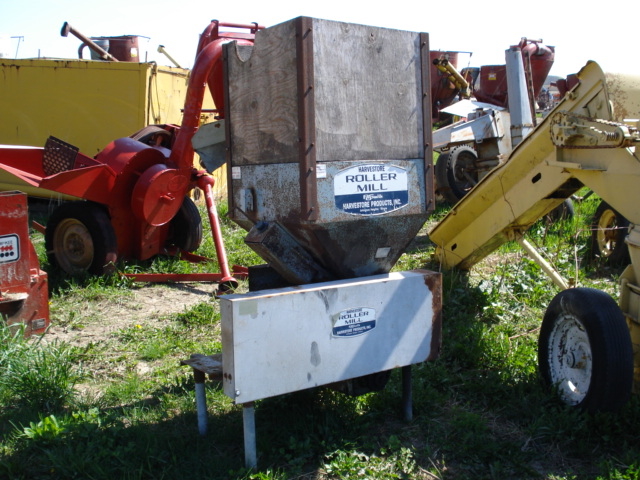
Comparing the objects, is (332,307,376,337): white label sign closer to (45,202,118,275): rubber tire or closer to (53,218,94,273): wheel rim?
(45,202,118,275): rubber tire

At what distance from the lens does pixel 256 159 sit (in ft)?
11.6

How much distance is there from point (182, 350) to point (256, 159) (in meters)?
1.96

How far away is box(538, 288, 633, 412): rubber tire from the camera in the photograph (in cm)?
359

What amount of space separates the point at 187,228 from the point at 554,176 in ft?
13.1

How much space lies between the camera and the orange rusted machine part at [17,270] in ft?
15.8

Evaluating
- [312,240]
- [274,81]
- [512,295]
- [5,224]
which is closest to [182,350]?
[5,224]

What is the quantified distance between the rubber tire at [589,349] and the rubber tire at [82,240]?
4.06 m

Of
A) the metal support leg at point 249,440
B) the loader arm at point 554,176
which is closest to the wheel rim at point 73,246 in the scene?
the loader arm at point 554,176

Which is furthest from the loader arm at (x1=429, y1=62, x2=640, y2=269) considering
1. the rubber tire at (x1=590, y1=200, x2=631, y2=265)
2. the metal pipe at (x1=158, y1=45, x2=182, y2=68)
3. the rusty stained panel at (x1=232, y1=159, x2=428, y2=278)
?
the metal pipe at (x1=158, y1=45, x2=182, y2=68)

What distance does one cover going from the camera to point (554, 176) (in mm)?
4734

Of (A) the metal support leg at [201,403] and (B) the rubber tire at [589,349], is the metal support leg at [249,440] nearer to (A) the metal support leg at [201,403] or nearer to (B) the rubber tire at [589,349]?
(A) the metal support leg at [201,403]

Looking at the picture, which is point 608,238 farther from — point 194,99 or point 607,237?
point 194,99

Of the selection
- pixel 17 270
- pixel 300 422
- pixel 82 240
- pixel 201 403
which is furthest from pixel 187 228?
pixel 300 422

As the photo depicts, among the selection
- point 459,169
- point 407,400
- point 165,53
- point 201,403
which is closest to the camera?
point 201,403
